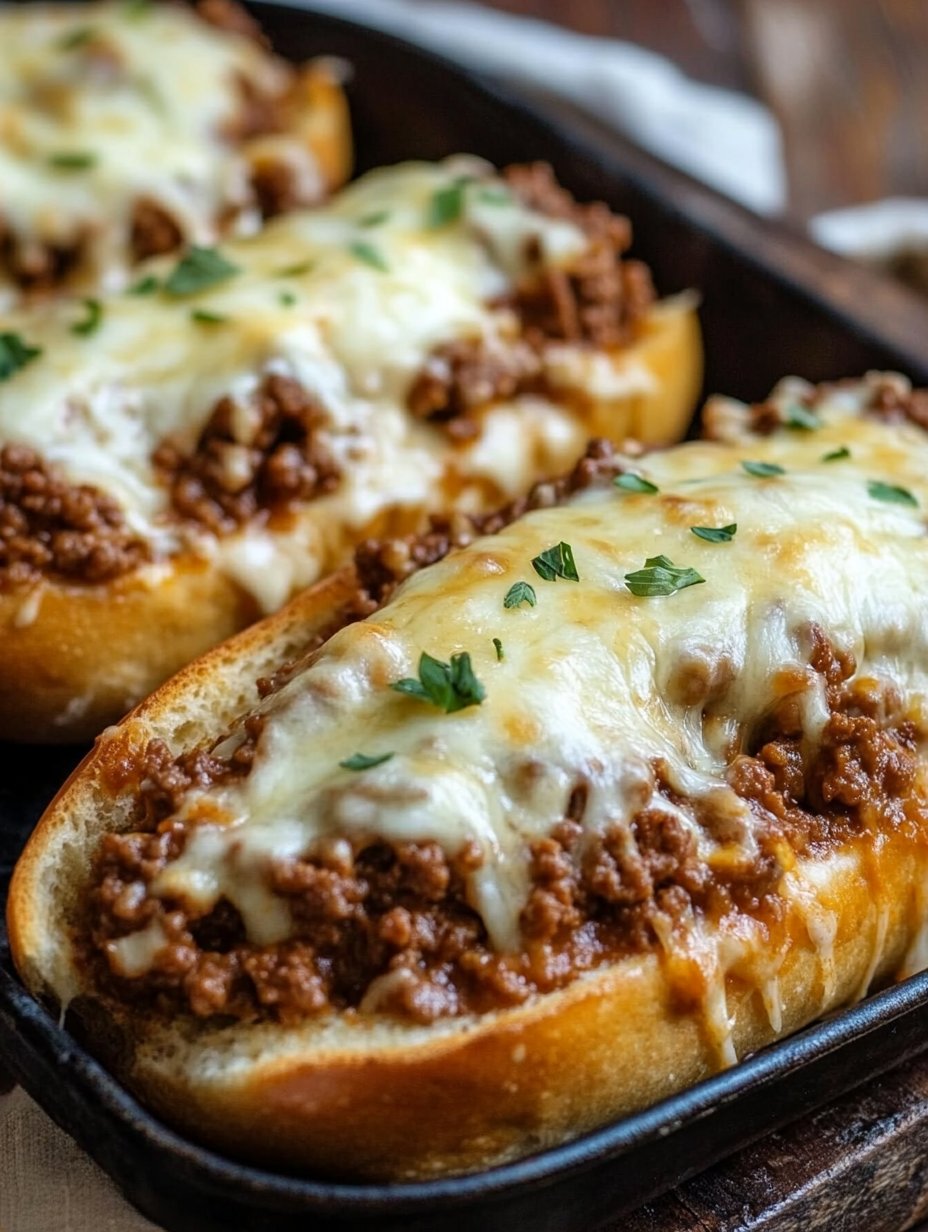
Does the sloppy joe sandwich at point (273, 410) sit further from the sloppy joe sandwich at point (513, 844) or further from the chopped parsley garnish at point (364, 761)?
the chopped parsley garnish at point (364, 761)

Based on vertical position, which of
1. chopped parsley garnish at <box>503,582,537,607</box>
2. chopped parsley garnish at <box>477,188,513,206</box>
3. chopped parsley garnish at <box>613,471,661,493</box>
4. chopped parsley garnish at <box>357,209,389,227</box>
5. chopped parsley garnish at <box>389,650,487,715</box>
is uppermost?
chopped parsley garnish at <box>477,188,513,206</box>

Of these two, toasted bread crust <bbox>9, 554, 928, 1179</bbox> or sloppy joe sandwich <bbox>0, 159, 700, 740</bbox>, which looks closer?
toasted bread crust <bbox>9, 554, 928, 1179</bbox>

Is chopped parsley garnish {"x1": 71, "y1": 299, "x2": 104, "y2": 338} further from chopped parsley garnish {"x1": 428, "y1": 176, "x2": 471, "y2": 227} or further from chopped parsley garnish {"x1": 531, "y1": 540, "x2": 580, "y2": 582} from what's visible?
chopped parsley garnish {"x1": 531, "y1": 540, "x2": 580, "y2": 582}

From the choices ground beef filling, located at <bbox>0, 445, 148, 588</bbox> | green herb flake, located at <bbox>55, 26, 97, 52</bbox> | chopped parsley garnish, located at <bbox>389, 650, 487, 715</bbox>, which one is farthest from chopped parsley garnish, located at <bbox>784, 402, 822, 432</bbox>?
green herb flake, located at <bbox>55, 26, 97, 52</bbox>

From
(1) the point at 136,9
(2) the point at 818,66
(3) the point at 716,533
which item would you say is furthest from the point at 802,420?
(2) the point at 818,66

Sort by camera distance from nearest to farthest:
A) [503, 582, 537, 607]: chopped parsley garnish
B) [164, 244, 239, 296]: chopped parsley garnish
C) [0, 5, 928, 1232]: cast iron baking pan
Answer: [0, 5, 928, 1232]: cast iron baking pan → [503, 582, 537, 607]: chopped parsley garnish → [164, 244, 239, 296]: chopped parsley garnish

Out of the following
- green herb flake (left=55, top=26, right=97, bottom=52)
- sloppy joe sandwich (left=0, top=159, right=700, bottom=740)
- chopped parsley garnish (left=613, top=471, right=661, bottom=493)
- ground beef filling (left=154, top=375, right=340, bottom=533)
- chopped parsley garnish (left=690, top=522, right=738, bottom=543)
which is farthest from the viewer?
green herb flake (left=55, top=26, right=97, bottom=52)
